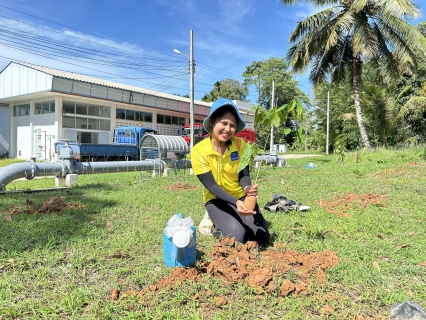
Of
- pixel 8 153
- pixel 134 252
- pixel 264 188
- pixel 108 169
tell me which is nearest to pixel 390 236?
pixel 134 252

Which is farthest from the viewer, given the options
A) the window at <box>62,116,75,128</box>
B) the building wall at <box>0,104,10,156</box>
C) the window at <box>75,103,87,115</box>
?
the building wall at <box>0,104,10,156</box>

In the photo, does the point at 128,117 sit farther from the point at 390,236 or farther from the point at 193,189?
the point at 390,236

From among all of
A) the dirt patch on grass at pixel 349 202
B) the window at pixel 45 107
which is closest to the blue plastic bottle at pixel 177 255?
the dirt patch on grass at pixel 349 202

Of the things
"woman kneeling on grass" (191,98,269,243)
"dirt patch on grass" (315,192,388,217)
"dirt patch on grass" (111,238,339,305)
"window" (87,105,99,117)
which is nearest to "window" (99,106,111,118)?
"window" (87,105,99,117)

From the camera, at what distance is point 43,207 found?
4113 mm

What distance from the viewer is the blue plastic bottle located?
2.37 meters

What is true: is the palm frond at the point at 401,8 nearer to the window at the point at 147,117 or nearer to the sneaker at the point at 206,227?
the sneaker at the point at 206,227

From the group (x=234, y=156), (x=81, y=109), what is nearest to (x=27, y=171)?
(x=234, y=156)

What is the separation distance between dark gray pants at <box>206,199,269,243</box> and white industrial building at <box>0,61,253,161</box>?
17404 mm

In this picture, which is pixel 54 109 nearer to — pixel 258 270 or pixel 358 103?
pixel 358 103

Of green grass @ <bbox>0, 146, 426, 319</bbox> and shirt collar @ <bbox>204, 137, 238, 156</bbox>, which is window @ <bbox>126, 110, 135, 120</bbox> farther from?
shirt collar @ <bbox>204, 137, 238, 156</bbox>

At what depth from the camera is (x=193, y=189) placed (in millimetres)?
6551

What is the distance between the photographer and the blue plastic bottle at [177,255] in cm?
237

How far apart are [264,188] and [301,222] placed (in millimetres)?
2864
